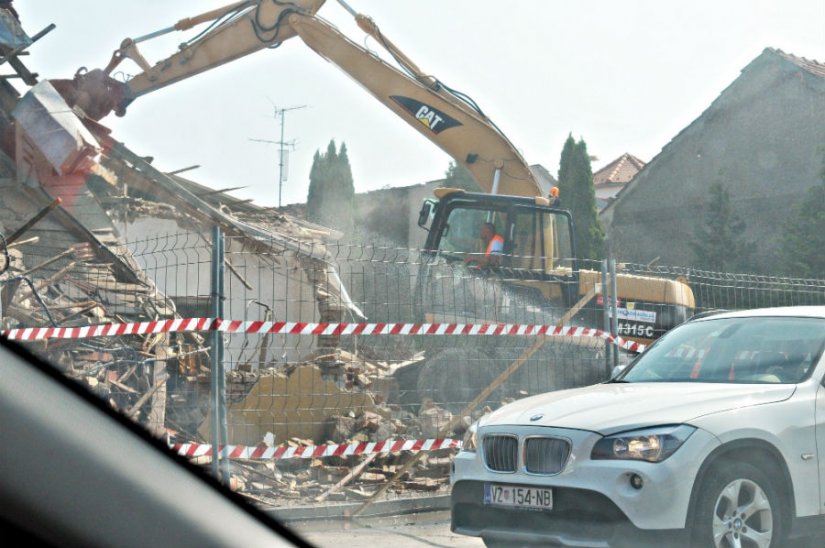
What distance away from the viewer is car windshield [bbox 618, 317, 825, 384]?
617 cm

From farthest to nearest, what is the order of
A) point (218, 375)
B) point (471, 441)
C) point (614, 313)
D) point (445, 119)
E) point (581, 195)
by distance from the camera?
point (581, 195) < point (445, 119) < point (614, 313) < point (218, 375) < point (471, 441)

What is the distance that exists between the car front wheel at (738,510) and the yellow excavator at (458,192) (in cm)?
461

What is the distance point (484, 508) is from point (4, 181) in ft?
32.2

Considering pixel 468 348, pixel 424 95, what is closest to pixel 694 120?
pixel 424 95

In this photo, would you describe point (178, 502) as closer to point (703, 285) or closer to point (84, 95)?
point (703, 285)

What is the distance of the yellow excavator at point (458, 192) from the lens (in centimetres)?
1040

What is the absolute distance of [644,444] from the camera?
5.30 m

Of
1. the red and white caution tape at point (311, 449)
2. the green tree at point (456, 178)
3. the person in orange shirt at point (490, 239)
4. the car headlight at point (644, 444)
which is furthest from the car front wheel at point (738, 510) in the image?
the green tree at point (456, 178)

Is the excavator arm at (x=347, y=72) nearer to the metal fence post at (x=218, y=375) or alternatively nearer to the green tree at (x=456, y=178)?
the metal fence post at (x=218, y=375)

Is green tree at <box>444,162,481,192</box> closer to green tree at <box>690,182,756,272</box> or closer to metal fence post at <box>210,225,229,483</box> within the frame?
green tree at <box>690,182,756,272</box>

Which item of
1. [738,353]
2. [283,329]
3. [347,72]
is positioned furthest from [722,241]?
[738,353]

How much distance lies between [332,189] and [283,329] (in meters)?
40.4

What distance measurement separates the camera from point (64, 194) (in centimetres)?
1355

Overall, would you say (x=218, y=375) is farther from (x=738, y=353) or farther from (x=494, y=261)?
(x=494, y=261)
